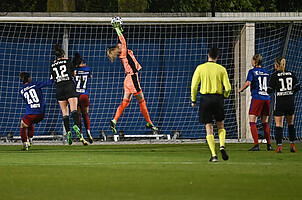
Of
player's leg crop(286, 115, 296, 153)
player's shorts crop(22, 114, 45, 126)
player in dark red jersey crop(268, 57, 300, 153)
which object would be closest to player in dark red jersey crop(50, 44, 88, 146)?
player's shorts crop(22, 114, 45, 126)

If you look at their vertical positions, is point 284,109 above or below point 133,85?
below

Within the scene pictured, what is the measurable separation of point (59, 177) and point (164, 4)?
17.4 m

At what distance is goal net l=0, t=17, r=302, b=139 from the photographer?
1905 centimetres

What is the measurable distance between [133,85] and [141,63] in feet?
14.4

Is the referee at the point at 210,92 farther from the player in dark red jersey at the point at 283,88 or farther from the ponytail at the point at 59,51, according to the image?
the ponytail at the point at 59,51

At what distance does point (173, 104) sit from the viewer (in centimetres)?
1944

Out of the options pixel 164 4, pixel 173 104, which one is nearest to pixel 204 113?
pixel 173 104

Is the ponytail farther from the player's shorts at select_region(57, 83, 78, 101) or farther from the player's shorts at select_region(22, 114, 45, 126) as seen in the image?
the player's shorts at select_region(22, 114, 45, 126)

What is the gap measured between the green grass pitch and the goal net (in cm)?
831

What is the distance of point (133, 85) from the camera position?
49.6ft

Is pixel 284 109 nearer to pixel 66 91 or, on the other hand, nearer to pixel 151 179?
pixel 66 91

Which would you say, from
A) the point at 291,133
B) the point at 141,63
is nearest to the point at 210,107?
the point at 291,133

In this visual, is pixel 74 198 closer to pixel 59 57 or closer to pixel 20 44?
pixel 59 57

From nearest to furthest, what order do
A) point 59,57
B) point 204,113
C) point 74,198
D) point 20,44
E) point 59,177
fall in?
point 74,198 < point 59,177 < point 204,113 < point 59,57 < point 20,44
